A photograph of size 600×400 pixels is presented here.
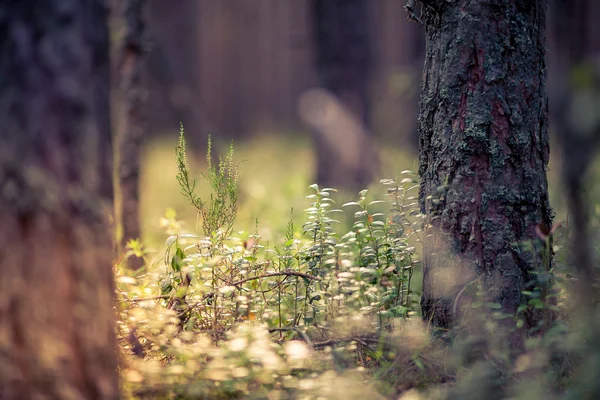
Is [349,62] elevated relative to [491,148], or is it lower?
elevated

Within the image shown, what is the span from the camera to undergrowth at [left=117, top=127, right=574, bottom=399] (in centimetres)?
233

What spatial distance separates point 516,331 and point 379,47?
1280cm

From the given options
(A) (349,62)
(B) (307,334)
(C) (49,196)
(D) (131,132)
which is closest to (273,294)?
(B) (307,334)

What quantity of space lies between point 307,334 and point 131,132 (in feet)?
8.03

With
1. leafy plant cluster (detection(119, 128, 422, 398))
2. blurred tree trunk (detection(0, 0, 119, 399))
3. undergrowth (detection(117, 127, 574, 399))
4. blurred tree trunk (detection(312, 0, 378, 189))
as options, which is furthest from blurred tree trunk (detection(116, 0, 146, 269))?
blurred tree trunk (detection(312, 0, 378, 189))

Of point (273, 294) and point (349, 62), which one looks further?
point (349, 62)

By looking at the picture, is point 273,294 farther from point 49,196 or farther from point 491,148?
point 49,196

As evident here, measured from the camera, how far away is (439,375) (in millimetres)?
2539

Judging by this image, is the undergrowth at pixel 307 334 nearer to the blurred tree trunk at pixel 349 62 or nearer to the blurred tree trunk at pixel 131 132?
the blurred tree trunk at pixel 131 132

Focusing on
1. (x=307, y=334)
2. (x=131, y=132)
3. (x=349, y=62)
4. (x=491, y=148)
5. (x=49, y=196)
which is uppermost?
(x=349, y=62)

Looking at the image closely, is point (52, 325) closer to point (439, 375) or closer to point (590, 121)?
point (439, 375)

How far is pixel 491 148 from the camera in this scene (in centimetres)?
285

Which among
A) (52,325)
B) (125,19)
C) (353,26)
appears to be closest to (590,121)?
(52,325)

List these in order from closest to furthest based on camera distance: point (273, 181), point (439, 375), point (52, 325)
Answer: point (52, 325)
point (439, 375)
point (273, 181)
